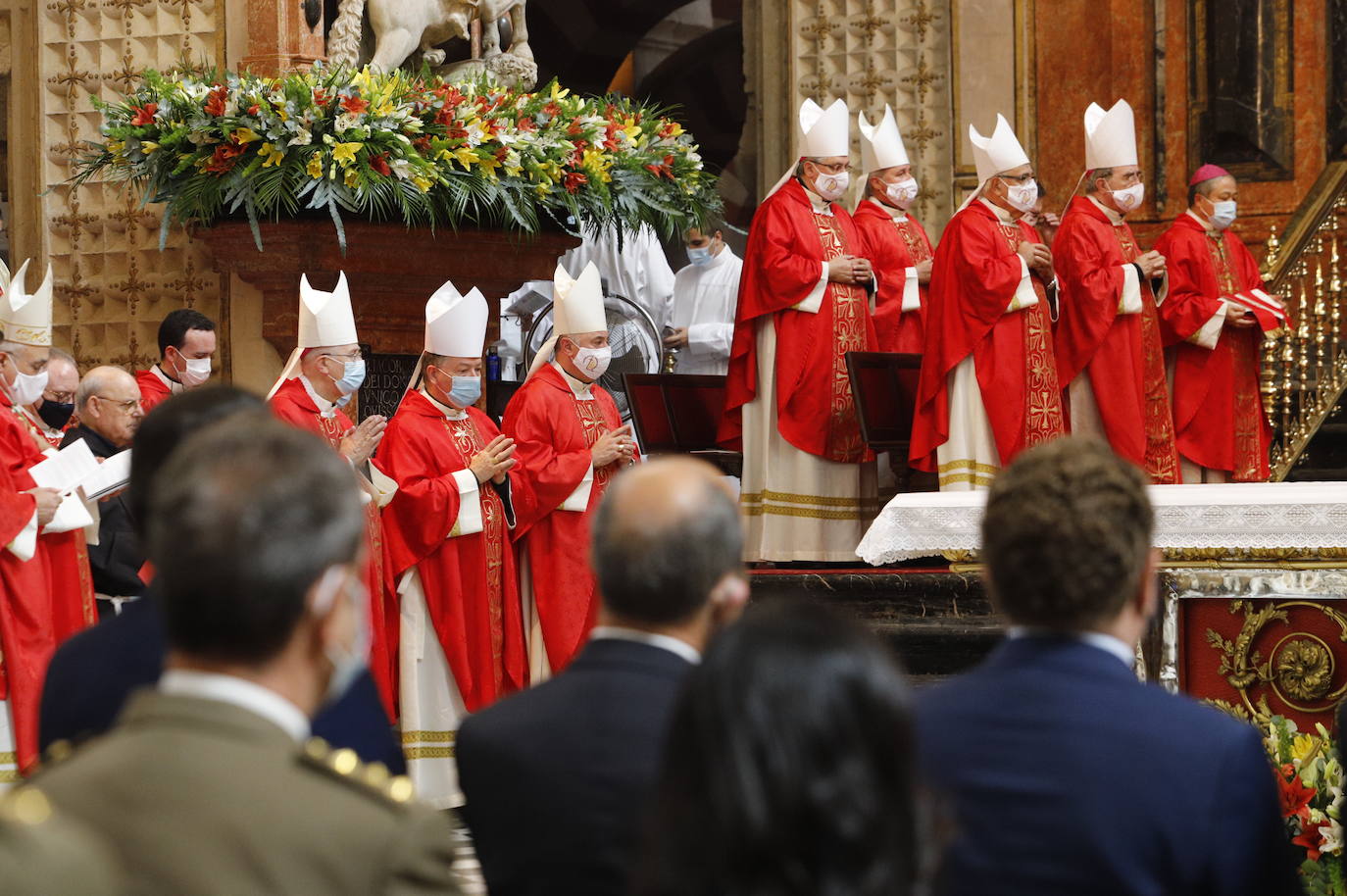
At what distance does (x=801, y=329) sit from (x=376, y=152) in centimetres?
200

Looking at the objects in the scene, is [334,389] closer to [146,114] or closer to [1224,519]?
[146,114]

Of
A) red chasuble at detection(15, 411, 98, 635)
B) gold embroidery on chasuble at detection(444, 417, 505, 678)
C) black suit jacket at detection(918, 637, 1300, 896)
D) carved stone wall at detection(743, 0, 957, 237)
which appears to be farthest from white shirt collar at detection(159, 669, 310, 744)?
carved stone wall at detection(743, 0, 957, 237)

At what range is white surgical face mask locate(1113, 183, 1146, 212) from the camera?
834cm

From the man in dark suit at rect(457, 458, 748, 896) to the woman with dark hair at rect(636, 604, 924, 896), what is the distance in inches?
28.2

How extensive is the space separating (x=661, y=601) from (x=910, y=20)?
9.54 m

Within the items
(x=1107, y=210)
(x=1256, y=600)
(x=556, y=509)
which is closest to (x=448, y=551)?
(x=556, y=509)

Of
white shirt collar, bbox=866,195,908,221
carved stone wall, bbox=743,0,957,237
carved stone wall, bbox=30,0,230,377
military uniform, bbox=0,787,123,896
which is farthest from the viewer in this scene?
carved stone wall, bbox=743,0,957,237

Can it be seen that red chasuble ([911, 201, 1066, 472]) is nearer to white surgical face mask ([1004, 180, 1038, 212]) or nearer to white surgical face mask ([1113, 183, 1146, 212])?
white surgical face mask ([1004, 180, 1038, 212])

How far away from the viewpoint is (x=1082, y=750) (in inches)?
78.8

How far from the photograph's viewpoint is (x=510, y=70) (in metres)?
8.65

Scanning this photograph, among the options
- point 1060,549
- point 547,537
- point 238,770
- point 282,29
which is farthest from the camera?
point 282,29

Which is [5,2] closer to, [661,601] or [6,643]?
[6,643]

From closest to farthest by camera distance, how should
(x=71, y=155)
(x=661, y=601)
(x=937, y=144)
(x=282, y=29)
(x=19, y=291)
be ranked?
1. (x=661, y=601)
2. (x=19, y=291)
3. (x=282, y=29)
4. (x=71, y=155)
5. (x=937, y=144)

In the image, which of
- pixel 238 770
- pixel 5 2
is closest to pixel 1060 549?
pixel 238 770
